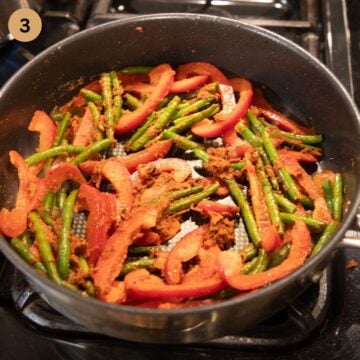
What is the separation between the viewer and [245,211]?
157 centimetres

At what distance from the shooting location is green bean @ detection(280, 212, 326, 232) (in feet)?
4.90

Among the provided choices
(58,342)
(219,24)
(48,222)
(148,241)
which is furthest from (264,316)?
(219,24)

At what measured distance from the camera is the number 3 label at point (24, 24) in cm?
191

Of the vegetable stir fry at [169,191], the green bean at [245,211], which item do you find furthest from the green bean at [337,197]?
the green bean at [245,211]

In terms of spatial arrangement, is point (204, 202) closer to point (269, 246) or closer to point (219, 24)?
point (269, 246)

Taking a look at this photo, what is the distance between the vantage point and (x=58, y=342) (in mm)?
1424

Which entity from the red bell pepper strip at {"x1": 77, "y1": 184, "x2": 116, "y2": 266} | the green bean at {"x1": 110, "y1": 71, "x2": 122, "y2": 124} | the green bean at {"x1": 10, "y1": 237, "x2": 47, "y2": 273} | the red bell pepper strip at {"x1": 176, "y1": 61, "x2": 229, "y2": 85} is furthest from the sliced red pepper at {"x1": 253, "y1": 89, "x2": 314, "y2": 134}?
the green bean at {"x1": 10, "y1": 237, "x2": 47, "y2": 273}

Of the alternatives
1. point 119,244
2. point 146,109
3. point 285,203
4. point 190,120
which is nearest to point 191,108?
point 190,120

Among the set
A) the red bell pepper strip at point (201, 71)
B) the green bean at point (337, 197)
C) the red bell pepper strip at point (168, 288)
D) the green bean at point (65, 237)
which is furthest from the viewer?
the red bell pepper strip at point (201, 71)

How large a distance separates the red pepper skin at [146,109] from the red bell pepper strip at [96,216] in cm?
30

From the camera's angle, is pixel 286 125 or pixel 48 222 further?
pixel 286 125

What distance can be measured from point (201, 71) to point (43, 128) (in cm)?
60

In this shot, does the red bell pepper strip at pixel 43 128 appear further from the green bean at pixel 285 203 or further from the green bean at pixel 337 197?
the green bean at pixel 337 197

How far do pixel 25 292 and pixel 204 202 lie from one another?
1.91 feet
